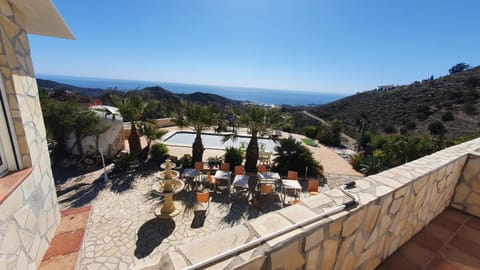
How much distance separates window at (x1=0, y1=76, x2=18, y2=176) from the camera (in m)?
2.74

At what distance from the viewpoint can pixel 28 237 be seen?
3137 millimetres

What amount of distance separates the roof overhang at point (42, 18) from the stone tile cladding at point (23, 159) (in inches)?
6.2

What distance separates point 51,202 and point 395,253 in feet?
20.0

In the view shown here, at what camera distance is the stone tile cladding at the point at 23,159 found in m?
2.69

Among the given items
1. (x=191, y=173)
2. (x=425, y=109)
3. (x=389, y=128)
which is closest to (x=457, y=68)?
(x=425, y=109)

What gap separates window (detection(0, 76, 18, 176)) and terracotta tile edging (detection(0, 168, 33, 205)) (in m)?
0.12

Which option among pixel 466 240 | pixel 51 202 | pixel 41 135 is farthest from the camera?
pixel 51 202

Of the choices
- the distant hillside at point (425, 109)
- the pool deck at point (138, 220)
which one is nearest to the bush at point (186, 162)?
the pool deck at point (138, 220)

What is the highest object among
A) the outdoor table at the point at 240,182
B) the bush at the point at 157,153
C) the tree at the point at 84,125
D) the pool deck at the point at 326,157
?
the tree at the point at 84,125

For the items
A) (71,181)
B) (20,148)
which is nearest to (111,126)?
(71,181)

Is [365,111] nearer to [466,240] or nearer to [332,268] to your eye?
[466,240]

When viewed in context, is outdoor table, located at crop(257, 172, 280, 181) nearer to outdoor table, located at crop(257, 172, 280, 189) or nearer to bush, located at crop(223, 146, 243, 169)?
outdoor table, located at crop(257, 172, 280, 189)

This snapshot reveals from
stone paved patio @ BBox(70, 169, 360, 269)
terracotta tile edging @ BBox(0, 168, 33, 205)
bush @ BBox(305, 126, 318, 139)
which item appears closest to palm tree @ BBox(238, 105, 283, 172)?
stone paved patio @ BBox(70, 169, 360, 269)

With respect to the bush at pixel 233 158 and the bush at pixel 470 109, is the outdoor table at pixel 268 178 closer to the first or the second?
the bush at pixel 233 158
